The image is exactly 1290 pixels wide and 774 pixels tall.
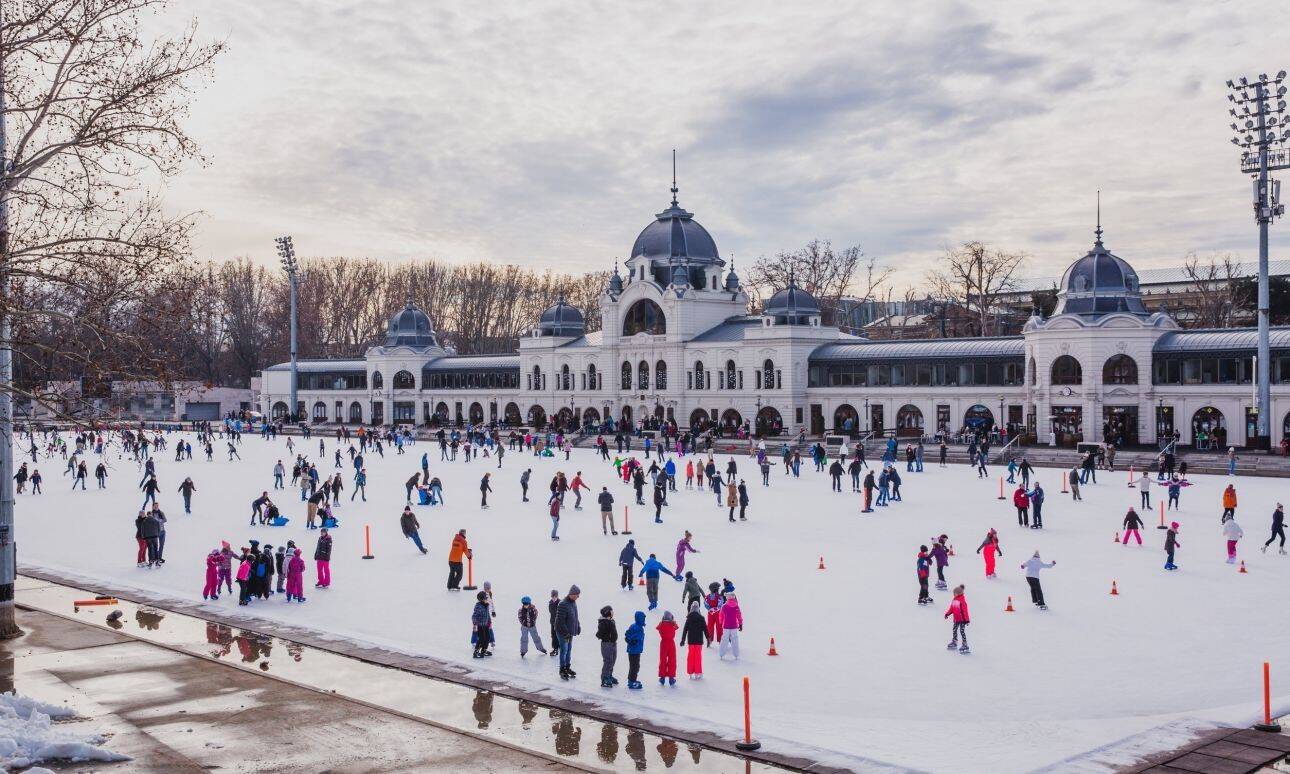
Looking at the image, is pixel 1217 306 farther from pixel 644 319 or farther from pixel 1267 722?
pixel 1267 722

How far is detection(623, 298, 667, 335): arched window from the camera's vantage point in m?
80.4

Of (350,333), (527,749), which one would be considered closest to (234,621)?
(527,749)

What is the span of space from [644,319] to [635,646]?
66784 mm

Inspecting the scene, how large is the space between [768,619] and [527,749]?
23.7 ft

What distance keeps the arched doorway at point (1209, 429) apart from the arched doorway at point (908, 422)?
15229mm

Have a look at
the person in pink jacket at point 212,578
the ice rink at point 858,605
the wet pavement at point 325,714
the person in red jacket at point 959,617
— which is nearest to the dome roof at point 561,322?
the ice rink at point 858,605

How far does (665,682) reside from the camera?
1563 centimetres

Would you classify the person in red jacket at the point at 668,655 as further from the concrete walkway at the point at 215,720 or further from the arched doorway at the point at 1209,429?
the arched doorway at the point at 1209,429

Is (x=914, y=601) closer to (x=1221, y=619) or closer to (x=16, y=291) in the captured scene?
(x=1221, y=619)

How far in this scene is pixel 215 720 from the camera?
13641mm

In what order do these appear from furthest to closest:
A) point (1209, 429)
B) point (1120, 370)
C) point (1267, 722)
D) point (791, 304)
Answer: point (791, 304), point (1120, 370), point (1209, 429), point (1267, 722)

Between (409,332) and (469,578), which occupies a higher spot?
(409,332)

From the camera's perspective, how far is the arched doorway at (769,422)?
2790 inches

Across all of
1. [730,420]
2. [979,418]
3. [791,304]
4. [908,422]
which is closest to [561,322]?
[730,420]
